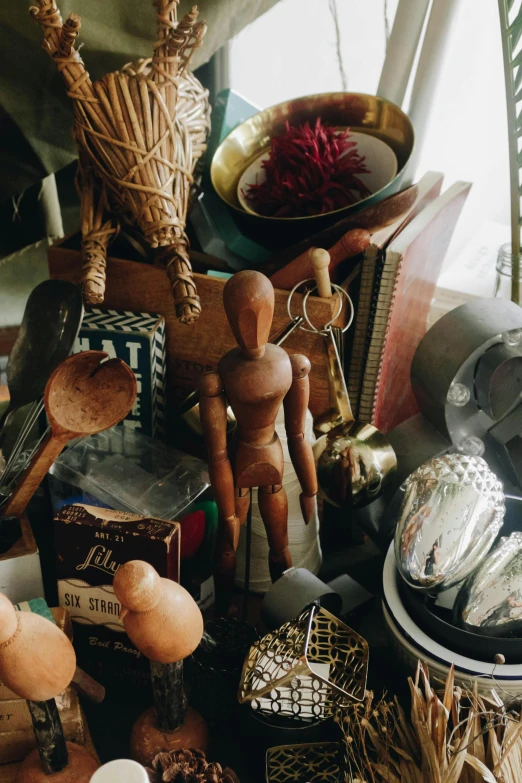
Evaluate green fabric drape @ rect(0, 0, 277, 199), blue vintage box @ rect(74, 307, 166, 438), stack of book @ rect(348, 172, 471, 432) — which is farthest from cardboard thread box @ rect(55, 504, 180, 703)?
green fabric drape @ rect(0, 0, 277, 199)

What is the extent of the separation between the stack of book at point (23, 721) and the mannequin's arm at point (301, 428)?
0.24 m

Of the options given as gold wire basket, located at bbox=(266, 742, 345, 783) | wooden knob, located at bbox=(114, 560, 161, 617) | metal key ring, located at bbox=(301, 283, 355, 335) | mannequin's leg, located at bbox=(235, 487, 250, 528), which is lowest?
gold wire basket, located at bbox=(266, 742, 345, 783)

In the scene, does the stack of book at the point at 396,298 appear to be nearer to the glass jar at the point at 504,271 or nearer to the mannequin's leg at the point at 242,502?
the glass jar at the point at 504,271

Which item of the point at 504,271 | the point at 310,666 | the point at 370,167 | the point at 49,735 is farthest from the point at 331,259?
the point at 49,735

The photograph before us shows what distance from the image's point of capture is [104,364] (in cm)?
65

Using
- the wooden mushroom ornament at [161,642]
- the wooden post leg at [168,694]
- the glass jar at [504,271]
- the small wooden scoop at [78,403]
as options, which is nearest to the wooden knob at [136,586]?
the wooden mushroom ornament at [161,642]

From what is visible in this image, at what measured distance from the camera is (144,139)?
681 mm

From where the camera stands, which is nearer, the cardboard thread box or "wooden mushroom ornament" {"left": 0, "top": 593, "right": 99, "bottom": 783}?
"wooden mushroom ornament" {"left": 0, "top": 593, "right": 99, "bottom": 783}

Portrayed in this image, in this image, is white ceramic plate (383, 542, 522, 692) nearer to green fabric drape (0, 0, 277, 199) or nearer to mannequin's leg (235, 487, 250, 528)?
mannequin's leg (235, 487, 250, 528)

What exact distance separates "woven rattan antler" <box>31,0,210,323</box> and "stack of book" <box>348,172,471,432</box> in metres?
0.19

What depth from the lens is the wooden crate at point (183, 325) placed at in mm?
755

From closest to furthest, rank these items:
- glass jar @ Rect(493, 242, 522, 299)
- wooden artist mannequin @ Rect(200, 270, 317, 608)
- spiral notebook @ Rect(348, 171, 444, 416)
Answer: wooden artist mannequin @ Rect(200, 270, 317, 608) → spiral notebook @ Rect(348, 171, 444, 416) → glass jar @ Rect(493, 242, 522, 299)

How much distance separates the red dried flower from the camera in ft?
2.51

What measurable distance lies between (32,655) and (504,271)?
0.71 meters
